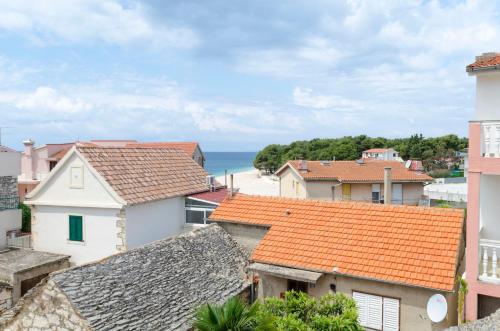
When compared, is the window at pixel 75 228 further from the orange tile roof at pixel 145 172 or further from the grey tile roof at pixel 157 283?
the grey tile roof at pixel 157 283

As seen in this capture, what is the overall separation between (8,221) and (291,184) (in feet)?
102

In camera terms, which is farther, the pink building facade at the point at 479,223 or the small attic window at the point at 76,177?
the small attic window at the point at 76,177

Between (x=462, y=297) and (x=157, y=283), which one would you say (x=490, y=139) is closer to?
(x=462, y=297)

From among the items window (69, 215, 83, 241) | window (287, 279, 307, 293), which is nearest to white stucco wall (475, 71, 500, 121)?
window (287, 279, 307, 293)

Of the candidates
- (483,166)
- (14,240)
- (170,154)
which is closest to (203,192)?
(170,154)

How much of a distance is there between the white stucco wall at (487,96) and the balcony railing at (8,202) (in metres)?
25.7

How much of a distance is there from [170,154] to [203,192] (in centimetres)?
419

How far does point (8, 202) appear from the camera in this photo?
25.5 m

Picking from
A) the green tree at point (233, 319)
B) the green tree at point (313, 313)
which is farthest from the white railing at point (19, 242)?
the green tree at point (313, 313)

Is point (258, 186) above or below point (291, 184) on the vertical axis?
below

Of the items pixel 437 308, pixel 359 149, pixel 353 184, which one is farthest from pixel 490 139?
pixel 359 149

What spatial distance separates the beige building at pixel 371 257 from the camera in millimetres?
12898

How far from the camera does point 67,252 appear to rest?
70.9 ft

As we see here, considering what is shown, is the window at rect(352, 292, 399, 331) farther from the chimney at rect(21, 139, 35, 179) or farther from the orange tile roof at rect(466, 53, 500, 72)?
the chimney at rect(21, 139, 35, 179)
